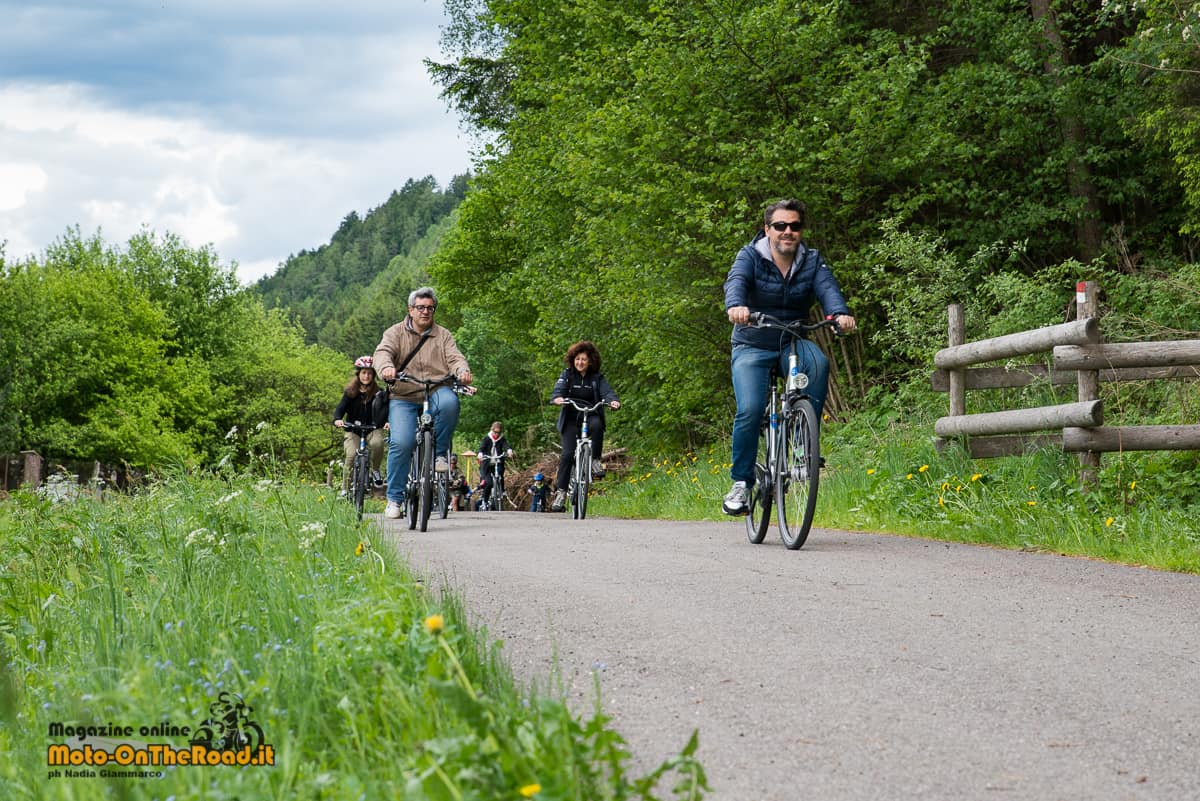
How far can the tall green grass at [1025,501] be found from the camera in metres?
7.66

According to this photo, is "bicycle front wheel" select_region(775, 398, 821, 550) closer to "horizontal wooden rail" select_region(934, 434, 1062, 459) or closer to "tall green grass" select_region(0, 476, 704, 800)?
"horizontal wooden rail" select_region(934, 434, 1062, 459)

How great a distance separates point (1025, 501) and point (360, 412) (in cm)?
749

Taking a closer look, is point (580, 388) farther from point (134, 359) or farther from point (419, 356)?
point (134, 359)

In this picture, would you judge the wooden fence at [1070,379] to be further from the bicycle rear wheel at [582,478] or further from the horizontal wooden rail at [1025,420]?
the bicycle rear wheel at [582,478]

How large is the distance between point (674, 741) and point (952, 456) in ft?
24.9

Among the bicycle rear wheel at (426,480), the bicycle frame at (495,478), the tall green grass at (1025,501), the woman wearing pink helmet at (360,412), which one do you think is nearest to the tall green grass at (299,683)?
the bicycle rear wheel at (426,480)

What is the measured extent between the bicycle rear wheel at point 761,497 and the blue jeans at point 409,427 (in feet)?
11.8

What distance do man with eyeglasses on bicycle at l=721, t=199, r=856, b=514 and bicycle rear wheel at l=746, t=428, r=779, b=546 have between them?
8 cm

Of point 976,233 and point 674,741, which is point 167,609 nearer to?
point 674,741

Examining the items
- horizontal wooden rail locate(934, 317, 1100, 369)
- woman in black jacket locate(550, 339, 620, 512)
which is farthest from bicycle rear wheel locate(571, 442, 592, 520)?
horizontal wooden rail locate(934, 317, 1100, 369)

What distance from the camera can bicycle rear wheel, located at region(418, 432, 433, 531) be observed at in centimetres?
1084

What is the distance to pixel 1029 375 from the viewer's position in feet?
34.0

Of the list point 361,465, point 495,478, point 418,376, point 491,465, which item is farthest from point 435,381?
point 491,465

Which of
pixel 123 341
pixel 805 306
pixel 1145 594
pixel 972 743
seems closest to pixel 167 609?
pixel 972 743
